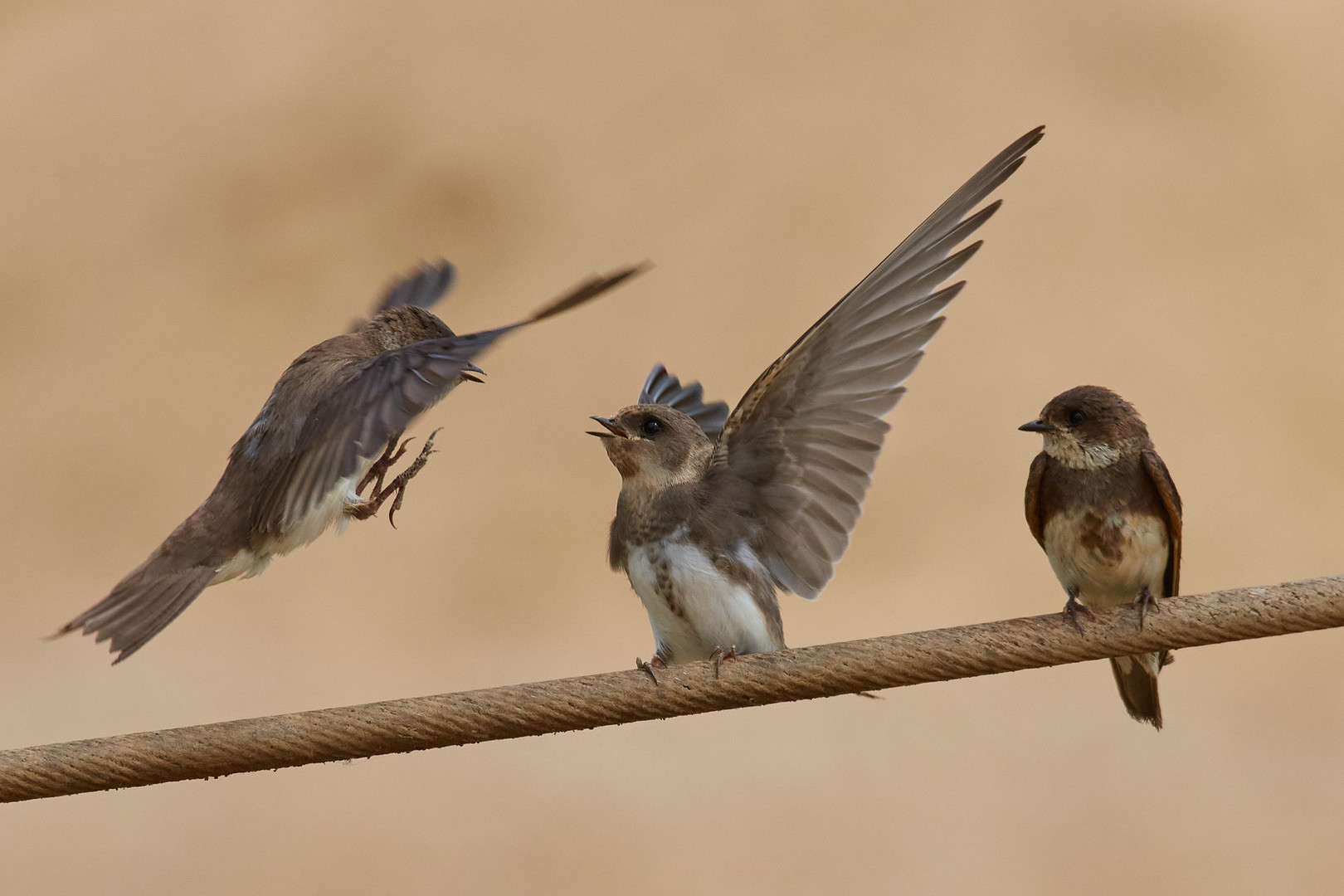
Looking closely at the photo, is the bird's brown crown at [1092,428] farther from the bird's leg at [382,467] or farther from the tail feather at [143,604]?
the tail feather at [143,604]

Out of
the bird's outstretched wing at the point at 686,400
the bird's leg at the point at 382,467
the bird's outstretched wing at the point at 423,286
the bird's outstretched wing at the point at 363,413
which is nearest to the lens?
the bird's outstretched wing at the point at 363,413

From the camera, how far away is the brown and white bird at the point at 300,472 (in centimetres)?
278

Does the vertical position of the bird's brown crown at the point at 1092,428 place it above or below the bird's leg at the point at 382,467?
below

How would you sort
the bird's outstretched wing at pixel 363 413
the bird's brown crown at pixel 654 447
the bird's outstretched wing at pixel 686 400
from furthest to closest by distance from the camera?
the bird's outstretched wing at pixel 686 400 → the bird's brown crown at pixel 654 447 → the bird's outstretched wing at pixel 363 413

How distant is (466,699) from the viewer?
89.2 inches

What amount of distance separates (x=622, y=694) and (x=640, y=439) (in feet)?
2.82

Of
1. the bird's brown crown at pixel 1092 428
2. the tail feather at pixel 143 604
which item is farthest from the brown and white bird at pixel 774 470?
the tail feather at pixel 143 604

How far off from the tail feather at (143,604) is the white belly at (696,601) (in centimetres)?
91

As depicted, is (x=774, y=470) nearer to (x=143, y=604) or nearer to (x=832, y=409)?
(x=832, y=409)

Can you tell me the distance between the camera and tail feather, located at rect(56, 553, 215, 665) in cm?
283

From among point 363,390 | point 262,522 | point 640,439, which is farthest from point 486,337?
point 262,522

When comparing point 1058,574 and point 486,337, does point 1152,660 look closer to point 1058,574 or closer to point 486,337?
point 1058,574

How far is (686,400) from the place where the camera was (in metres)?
4.04

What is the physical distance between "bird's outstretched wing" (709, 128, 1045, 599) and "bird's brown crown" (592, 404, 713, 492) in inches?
3.2
